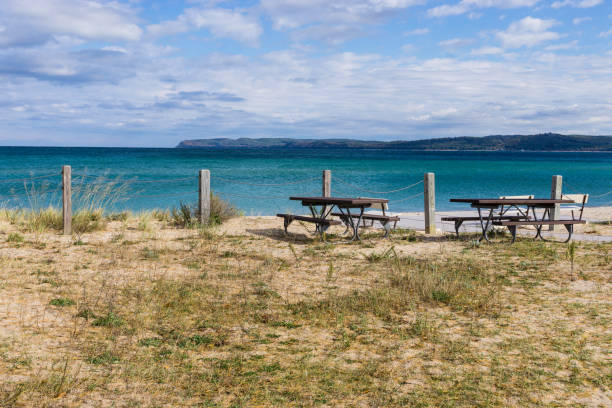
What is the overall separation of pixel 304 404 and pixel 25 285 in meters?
3.98

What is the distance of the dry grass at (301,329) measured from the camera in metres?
3.32

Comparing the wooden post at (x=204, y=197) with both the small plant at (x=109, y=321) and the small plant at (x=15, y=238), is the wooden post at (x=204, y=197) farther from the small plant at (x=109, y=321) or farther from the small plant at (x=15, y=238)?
the small plant at (x=109, y=321)

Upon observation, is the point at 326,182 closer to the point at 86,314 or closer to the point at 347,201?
the point at 347,201

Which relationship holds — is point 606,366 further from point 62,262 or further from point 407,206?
point 407,206

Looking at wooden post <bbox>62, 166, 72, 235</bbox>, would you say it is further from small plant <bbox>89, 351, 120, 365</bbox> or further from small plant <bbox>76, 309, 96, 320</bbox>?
small plant <bbox>89, 351, 120, 365</bbox>

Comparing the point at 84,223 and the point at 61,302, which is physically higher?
the point at 84,223

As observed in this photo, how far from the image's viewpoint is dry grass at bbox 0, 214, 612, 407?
3.32 meters

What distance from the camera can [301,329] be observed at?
4566mm

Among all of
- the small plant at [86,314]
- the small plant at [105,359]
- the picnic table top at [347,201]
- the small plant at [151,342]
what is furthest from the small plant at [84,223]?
the small plant at [105,359]

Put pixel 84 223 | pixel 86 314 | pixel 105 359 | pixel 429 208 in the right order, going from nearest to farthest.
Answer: pixel 105 359, pixel 86 314, pixel 84 223, pixel 429 208

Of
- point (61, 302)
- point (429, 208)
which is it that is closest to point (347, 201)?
point (429, 208)

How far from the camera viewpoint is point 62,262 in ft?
23.1

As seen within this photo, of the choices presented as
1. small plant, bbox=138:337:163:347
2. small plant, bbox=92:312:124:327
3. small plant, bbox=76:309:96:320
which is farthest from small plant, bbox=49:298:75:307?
small plant, bbox=138:337:163:347

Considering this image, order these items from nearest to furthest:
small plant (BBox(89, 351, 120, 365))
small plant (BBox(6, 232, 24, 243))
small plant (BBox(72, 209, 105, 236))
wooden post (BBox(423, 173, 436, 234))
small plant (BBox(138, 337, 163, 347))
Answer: small plant (BBox(89, 351, 120, 365))
small plant (BBox(138, 337, 163, 347))
small plant (BBox(6, 232, 24, 243))
small plant (BBox(72, 209, 105, 236))
wooden post (BBox(423, 173, 436, 234))
